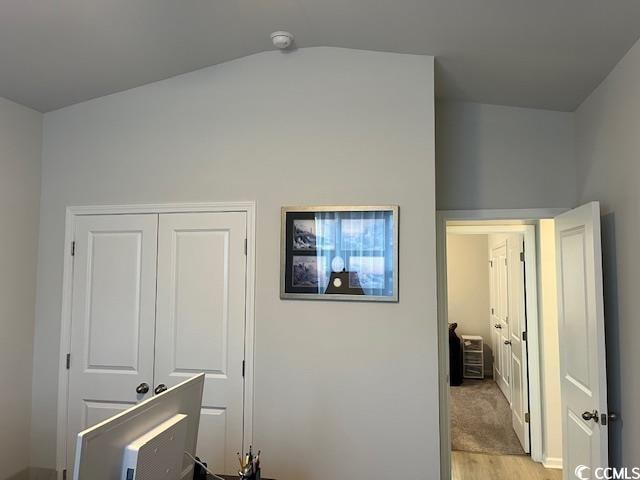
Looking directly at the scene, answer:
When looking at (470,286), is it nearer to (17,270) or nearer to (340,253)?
(340,253)

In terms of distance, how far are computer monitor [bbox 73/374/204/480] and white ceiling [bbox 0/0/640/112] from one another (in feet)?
5.59

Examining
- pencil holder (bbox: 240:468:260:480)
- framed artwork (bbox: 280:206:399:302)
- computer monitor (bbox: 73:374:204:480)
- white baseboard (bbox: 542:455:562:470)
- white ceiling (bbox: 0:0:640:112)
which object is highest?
white ceiling (bbox: 0:0:640:112)

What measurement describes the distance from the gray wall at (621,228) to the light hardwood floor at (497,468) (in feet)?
5.00

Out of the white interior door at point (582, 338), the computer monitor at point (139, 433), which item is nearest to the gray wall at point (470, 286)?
the white interior door at point (582, 338)

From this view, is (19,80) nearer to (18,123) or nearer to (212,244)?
(18,123)

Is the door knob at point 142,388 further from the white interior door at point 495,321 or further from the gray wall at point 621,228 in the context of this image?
the white interior door at point 495,321

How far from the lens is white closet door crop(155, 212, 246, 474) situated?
102 inches

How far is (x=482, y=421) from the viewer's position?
4996 millimetres

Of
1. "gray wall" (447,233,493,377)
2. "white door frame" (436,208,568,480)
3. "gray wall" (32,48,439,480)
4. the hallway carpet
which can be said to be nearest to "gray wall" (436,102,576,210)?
"white door frame" (436,208,568,480)

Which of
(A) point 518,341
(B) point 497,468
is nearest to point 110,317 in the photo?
(B) point 497,468

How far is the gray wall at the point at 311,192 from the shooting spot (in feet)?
7.94

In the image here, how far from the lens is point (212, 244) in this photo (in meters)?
2.68

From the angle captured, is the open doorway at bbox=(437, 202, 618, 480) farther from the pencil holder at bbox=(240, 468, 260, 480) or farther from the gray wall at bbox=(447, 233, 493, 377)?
the gray wall at bbox=(447, 233, 493, 377)

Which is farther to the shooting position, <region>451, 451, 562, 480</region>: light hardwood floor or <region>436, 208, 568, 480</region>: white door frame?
<region>451, 451, 562, 480</region>: light hardwood floor
